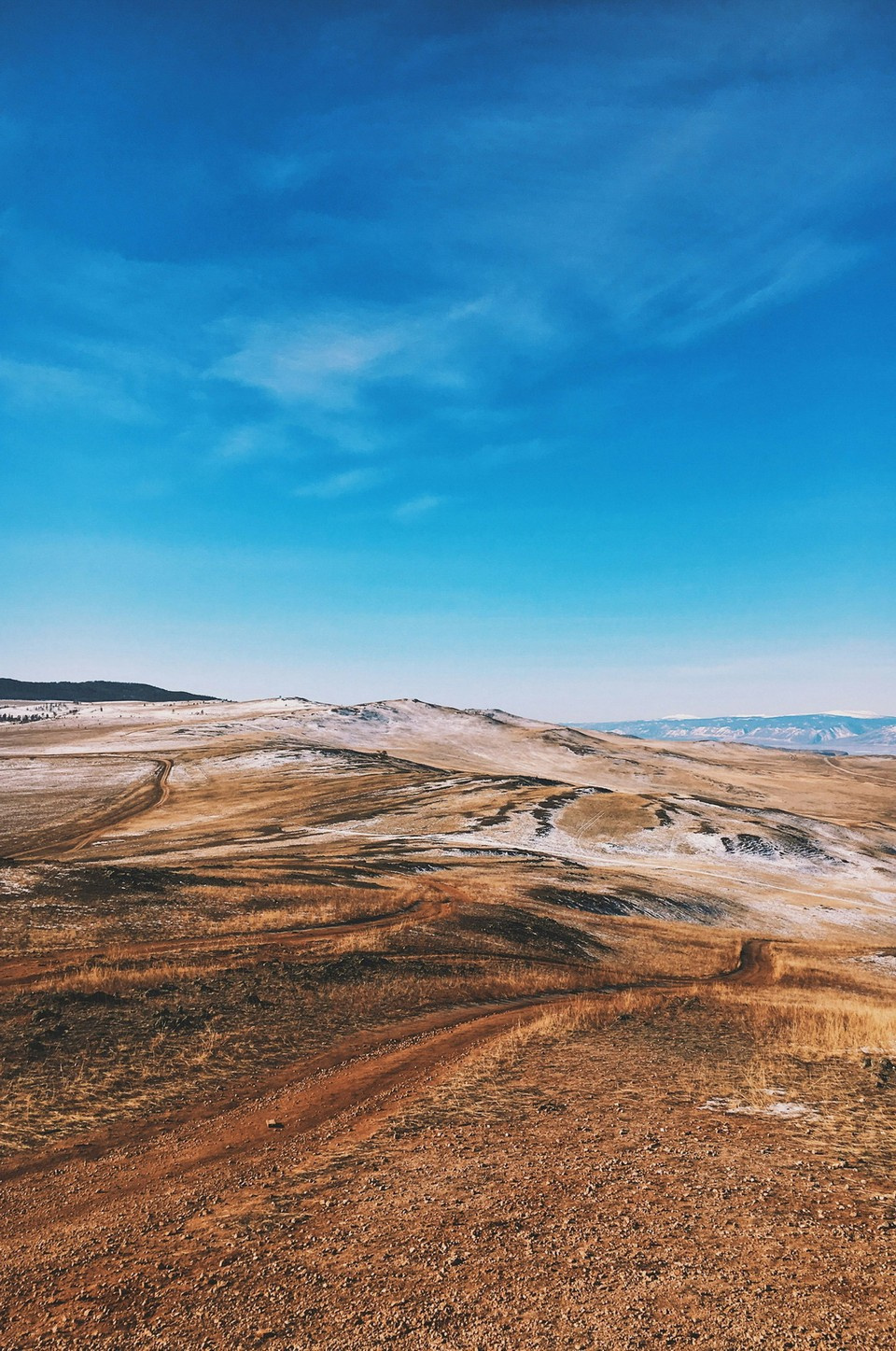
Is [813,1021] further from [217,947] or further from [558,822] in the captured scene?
[558,822]

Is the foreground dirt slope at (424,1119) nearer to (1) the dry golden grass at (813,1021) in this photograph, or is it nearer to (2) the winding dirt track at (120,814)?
(1) the dry golden grass at (813,1021)

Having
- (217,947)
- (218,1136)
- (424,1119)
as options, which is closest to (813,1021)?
(424,1119)

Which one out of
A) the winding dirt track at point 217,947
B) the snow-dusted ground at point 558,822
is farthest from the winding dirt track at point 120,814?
the winding dirt track at point 217,947

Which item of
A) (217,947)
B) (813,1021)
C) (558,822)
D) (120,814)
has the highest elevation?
(217,947)

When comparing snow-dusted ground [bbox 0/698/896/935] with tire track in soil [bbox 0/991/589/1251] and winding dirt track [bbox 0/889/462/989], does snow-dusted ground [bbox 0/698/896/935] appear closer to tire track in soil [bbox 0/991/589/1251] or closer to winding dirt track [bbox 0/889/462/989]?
winding dirt track [bbox 0/889/462/989]

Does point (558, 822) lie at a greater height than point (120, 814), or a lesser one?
greater

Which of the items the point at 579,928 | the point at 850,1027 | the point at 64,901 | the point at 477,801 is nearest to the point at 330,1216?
the point at 850,1027

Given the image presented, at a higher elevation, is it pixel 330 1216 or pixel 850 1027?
pixel 330 1216

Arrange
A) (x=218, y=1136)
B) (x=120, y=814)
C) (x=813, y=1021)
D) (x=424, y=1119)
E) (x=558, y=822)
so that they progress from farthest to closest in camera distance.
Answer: (x=120, y=814), (x=558, y=822), (x=813, y=1021), (x=424, y=1119), (x=218, y=1136)

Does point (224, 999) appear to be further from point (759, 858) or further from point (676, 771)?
point (676, 771)
